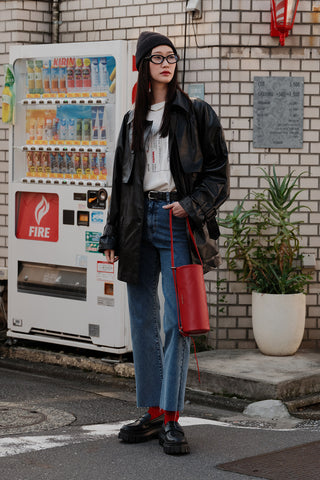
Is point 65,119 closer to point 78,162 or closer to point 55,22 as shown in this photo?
point 78,162

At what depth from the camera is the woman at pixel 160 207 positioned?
4.65 meters

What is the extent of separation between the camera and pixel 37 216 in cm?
770

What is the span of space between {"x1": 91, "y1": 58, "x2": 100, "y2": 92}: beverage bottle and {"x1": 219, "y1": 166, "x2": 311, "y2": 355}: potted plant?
1.52m

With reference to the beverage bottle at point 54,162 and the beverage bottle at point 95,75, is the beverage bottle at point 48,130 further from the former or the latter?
the beverage bottle at point 95,75

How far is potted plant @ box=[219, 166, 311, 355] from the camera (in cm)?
685

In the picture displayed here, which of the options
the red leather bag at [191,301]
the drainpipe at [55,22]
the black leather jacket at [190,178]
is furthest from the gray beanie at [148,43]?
the drainpipe at [55,22]

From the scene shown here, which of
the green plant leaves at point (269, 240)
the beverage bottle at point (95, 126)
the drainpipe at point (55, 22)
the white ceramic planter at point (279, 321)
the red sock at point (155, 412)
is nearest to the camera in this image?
the red sock at point (155, 412)

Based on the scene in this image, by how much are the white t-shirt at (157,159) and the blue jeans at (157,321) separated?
4.0 inches

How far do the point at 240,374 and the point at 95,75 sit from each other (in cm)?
270

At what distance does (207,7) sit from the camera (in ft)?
24.4

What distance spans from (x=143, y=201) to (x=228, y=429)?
1.50 metres

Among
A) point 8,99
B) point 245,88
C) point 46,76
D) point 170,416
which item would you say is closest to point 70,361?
point 8,99

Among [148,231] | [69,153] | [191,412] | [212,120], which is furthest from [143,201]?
[69,153]

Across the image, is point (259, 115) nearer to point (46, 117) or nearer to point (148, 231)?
point (46, 117)
